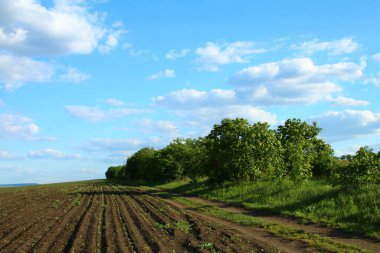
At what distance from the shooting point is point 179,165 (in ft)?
230

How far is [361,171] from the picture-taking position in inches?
954

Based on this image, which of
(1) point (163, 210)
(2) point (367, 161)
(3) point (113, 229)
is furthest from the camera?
(1) point (163, 210)

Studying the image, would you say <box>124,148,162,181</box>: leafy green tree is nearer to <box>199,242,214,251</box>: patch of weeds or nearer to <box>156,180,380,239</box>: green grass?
<box>156,180,380,239</box>: green grass

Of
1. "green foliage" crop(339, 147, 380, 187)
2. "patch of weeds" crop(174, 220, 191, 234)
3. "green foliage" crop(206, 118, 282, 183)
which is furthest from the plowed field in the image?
"green foliage" crop(206, 118, 282, 183)

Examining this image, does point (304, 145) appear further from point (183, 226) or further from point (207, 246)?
point (207, 246)

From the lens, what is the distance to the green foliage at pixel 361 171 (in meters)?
23.9

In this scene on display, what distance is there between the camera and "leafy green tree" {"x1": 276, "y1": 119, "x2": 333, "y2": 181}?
40.7 m

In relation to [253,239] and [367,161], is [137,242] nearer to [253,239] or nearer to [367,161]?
[253,239]

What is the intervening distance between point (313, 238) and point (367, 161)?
9.84 metres

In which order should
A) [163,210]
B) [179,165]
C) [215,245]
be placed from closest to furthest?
[215,245]
[163,210]
[179,165]

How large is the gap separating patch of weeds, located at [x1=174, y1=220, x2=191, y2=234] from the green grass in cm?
569

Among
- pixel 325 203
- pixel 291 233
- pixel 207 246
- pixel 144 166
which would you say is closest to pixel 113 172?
pixel 144 166

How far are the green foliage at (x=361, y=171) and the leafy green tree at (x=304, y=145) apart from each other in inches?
576

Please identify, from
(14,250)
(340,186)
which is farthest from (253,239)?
(340,186)
